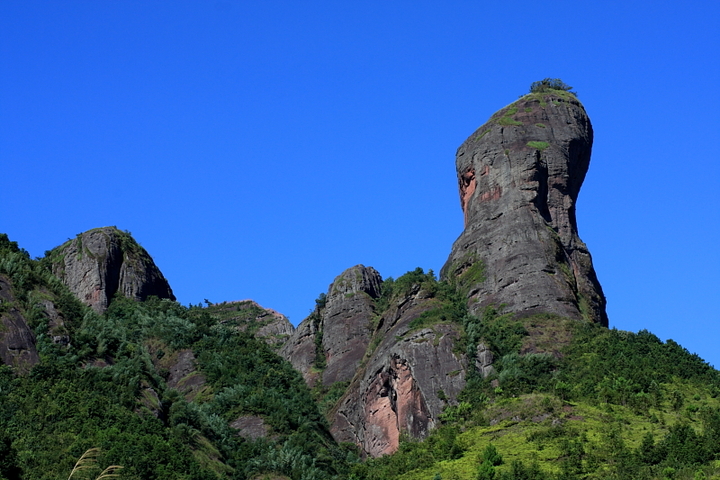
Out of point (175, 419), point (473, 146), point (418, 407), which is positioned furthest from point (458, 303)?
point (175, 419)

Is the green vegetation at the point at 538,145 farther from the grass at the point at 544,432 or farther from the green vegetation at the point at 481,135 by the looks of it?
the grass at the point at 544,432

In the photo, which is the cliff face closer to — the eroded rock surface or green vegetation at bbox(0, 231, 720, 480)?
green vegetation at bbox(0, 231, 720, 480)

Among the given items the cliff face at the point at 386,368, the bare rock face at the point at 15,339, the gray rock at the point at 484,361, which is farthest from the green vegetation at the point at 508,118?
the bare rock face at the point at 15,339

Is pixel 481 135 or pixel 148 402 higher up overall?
pixel 481 135

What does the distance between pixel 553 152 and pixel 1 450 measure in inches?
2258

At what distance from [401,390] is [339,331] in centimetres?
2238

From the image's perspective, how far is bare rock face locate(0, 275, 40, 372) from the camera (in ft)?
171

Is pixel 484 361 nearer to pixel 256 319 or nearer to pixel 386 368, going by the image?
pixel 386 368

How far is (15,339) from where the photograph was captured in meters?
53.3

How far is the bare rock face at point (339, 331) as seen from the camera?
3395 inches

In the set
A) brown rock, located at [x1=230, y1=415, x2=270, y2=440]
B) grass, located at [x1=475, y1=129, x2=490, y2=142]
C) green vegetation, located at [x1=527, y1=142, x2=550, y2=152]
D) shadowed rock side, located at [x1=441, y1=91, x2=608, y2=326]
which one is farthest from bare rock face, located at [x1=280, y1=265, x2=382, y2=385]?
brown rock, located at [x1=230, y1=415, x2=270, y2=440]

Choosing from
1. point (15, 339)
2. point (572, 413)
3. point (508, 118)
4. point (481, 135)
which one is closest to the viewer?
point (15, 339)

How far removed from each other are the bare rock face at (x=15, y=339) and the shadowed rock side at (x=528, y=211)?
33209 millimetres

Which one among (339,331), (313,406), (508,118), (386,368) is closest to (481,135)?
(508,118)
